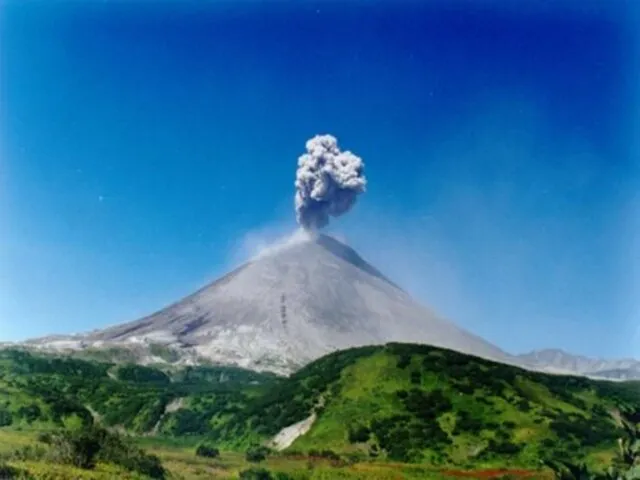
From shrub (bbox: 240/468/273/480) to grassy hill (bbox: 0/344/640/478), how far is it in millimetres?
10607

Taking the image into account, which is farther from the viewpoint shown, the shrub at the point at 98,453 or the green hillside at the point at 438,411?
the green hillside at the point at 438,411

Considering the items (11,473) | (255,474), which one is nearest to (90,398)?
(255,474)

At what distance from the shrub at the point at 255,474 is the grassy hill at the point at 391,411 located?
34.8 ft

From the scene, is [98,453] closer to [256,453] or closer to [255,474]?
[255,474]

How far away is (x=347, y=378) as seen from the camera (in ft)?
220

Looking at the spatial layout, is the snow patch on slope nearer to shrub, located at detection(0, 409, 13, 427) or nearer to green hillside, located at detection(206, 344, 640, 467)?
green hillside, located at detection(206, 344, 640, 467)

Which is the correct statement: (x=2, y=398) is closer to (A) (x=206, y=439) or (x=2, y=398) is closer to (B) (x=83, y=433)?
(A) (x=206, y=439)

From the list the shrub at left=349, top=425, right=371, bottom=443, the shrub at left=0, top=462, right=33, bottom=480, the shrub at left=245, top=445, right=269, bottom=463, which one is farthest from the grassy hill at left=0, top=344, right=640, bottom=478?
the shrub at left=0, top=462, right=33, bottom=480

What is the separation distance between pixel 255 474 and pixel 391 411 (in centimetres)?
1967

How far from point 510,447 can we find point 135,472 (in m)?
27.9

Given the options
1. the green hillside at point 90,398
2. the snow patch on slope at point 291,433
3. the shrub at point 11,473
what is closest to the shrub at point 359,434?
the snow patch on slope at point 291,433

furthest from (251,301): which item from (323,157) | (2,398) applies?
(2,398)

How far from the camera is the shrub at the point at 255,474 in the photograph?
41031 millimetres

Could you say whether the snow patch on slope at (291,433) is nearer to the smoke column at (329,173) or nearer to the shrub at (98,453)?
the shrub at (98,453)
